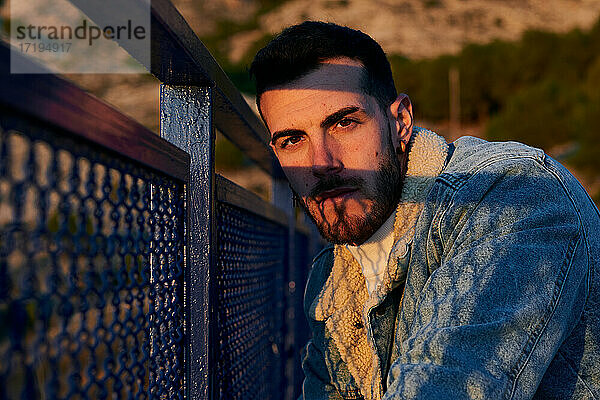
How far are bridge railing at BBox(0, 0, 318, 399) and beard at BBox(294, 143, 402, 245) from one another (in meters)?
0.25

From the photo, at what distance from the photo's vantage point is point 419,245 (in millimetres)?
1592

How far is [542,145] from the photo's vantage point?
105 ft

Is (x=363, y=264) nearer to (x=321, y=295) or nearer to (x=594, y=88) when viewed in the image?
(x=321, y=295)

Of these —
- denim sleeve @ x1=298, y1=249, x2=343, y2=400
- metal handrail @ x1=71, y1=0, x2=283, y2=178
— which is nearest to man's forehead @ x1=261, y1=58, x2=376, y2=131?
metal handrail @ x1=71, y1=0, x2=283, y2=178

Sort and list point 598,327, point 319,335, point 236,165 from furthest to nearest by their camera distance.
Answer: point 236,165 < point 319,335 < point 598,327

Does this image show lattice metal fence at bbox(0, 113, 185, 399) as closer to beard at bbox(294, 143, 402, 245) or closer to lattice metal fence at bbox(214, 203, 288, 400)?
lattice metal fence at bbox(214, 203, 288, 400)

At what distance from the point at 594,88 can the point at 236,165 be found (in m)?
20.2

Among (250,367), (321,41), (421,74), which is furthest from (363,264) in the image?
(421,74)

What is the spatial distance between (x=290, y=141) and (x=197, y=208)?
0.68 m

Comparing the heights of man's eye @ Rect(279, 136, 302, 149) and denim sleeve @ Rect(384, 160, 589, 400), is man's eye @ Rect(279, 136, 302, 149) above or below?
above

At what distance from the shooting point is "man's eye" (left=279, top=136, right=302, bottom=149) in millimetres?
1901

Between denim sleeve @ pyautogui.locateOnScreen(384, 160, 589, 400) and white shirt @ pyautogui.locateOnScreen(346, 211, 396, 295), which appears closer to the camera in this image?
denim sleeve @ pyautogui.locateOnScreen(384, 160, 589, 400)

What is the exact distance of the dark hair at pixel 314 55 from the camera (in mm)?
1887

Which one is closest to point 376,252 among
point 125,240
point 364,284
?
point 364,284
